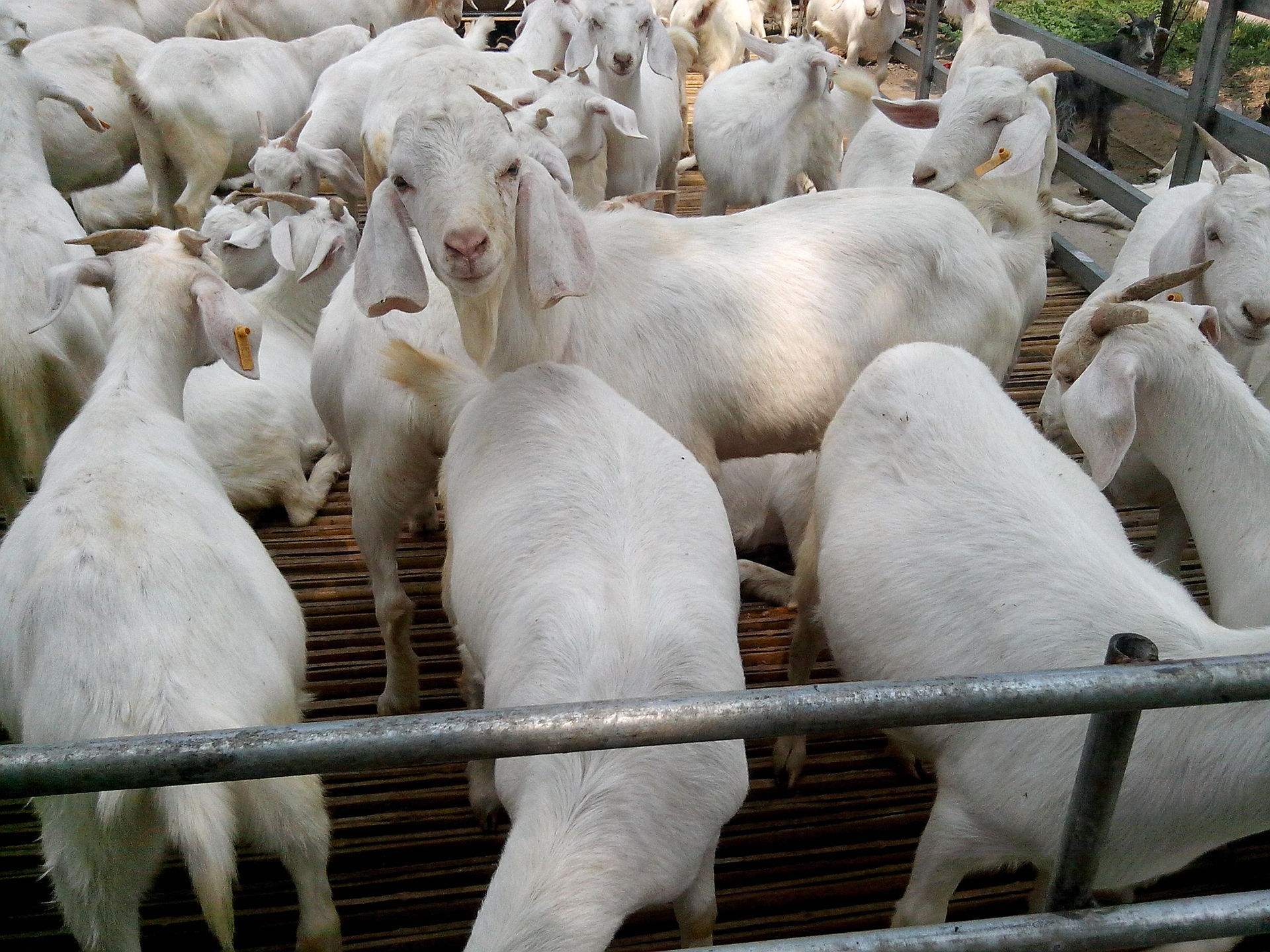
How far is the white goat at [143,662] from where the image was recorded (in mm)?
1884

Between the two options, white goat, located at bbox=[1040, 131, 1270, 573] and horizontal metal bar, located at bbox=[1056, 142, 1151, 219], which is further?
horizontal metal bar, located at bbox=[1056, 142, 1151, 219]

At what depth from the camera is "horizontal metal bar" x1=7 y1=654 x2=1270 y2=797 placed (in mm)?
1188

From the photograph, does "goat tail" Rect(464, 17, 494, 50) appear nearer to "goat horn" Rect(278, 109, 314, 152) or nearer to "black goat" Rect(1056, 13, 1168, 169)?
"goat horn" Rect(278, 109, 314, 152)

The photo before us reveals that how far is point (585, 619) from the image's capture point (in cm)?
192

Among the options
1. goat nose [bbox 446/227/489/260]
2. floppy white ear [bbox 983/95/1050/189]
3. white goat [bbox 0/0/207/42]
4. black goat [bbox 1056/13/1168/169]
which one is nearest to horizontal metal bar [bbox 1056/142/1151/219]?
floppy white ear [bbox 983/95/1050/189]

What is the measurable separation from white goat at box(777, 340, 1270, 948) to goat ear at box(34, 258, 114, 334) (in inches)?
84.0

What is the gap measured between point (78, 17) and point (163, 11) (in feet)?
3.31

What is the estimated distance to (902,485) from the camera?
244 cm

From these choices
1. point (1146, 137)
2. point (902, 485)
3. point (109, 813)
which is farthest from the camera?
point (1146, 137)

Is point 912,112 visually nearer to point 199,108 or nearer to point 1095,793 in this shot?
point 199,108

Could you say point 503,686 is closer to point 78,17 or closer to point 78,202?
point 78,202

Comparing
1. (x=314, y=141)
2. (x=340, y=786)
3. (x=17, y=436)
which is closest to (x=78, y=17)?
(x=314, y=141)

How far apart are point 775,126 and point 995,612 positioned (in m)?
3.93

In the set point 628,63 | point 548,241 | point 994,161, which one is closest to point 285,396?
point 548,241
